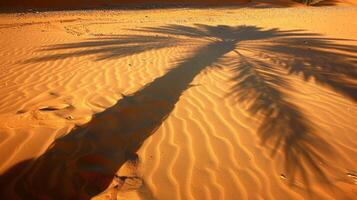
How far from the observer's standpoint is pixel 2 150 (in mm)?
3420

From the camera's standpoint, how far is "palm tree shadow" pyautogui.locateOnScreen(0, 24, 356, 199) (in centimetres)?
298

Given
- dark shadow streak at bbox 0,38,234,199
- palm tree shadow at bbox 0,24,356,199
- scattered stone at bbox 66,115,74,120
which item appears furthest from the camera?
scattered stone at bbox 66,115,74,120

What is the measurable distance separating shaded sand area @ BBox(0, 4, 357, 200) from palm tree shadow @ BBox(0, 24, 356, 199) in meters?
0.02

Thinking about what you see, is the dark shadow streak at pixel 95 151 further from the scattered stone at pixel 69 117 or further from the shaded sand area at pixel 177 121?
the scattered stone at pixel 69 117

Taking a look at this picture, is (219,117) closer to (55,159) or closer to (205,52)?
(55,159)

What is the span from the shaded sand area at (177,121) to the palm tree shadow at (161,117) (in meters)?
0.02

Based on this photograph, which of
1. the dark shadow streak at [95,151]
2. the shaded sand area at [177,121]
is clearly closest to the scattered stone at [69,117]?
the shaded sand area at [177,121]

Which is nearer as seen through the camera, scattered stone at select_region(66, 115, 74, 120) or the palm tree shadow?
the palm tree shadow

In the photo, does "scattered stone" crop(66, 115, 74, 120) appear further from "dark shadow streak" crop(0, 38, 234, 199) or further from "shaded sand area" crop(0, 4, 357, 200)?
Answer: "dark shadow streak" crop(0, 38, 234, 199)

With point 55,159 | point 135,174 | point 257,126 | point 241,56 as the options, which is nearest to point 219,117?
point 257,126

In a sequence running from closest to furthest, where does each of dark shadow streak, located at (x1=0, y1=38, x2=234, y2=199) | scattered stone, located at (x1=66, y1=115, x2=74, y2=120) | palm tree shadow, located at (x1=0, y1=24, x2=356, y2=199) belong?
dark shadow streak, located at (x1=0, y1=38, x2=234, y2=199), palm tree shadow, located at (x1=0, y1=24, x2=356, y2=199), scattered stone, located at (x1=66, y1=115, x2=74, y2=120)

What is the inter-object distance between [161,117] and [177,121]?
25cm

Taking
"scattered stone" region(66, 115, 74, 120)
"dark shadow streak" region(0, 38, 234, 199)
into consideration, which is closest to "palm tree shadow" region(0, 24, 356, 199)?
"dark shadow streak" region(0, 38, 234, 199)

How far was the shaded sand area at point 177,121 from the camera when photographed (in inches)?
115
